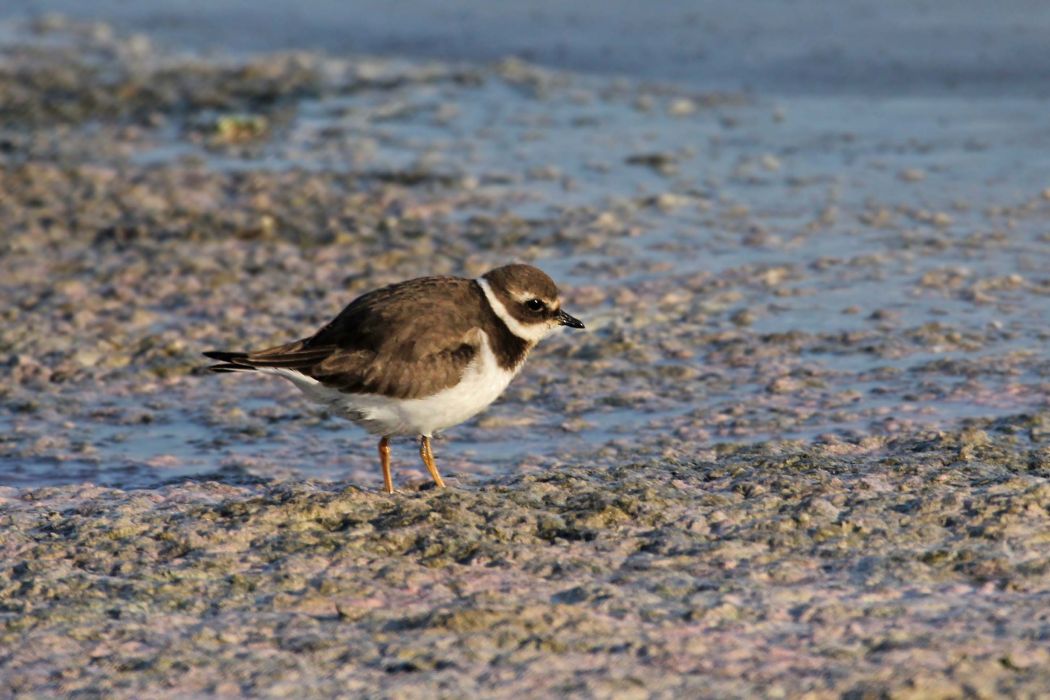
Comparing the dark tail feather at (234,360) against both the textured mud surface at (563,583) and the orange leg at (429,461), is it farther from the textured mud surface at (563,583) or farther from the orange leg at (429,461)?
the orange leg at (429,461)

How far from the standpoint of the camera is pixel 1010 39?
14516 millimetres

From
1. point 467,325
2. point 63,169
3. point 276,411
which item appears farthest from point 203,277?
point 467,325

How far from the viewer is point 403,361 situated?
588 cm

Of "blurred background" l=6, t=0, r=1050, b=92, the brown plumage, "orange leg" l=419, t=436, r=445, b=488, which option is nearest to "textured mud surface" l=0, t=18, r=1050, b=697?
"orange leg" l=419, t=436, r=445, b=488

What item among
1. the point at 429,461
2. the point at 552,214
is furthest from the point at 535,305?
the point at 552,214

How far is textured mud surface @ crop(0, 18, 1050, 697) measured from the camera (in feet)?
14.5

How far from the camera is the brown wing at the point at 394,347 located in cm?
586

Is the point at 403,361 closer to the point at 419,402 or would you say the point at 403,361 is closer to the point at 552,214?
the point at 419,402

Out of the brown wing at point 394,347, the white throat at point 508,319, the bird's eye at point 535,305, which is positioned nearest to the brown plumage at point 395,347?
the brown wing at point 394,347

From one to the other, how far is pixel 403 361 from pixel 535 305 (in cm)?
89

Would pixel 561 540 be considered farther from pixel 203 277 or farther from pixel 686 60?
pixel 686 60

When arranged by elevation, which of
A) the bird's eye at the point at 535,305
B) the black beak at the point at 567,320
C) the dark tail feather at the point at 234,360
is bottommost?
the dark tail feather at the point at 234,360

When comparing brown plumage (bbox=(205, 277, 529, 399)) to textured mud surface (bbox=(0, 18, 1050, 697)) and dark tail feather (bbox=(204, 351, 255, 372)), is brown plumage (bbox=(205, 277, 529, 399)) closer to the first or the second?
dark tail feather (bbox=(204, 351, 255, 372))

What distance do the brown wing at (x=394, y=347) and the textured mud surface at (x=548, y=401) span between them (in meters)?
0.48
